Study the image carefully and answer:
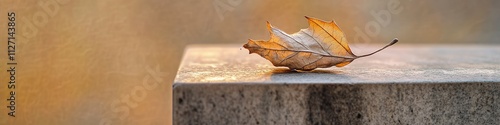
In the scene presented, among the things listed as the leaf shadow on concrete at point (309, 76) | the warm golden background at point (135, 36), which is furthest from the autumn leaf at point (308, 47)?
the warm golden background at point (135, 36)

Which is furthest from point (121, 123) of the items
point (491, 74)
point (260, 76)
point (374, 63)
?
point (491, 74)

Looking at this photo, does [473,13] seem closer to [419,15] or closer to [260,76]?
[419,15]

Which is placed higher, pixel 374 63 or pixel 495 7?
pixel 495 7

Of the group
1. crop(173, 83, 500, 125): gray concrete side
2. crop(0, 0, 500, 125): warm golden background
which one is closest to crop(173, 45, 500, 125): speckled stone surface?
crop(173, 83, 500, 125): gray concrete side

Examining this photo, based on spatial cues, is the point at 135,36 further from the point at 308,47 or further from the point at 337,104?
the point at 337,104

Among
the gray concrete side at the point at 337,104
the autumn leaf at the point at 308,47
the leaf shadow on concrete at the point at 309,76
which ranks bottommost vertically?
the gray concrete side at the point at 337,104

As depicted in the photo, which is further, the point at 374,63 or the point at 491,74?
the point at 374,63

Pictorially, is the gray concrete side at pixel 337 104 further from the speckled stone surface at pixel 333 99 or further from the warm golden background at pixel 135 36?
the warm golden background at pixel 135 36
